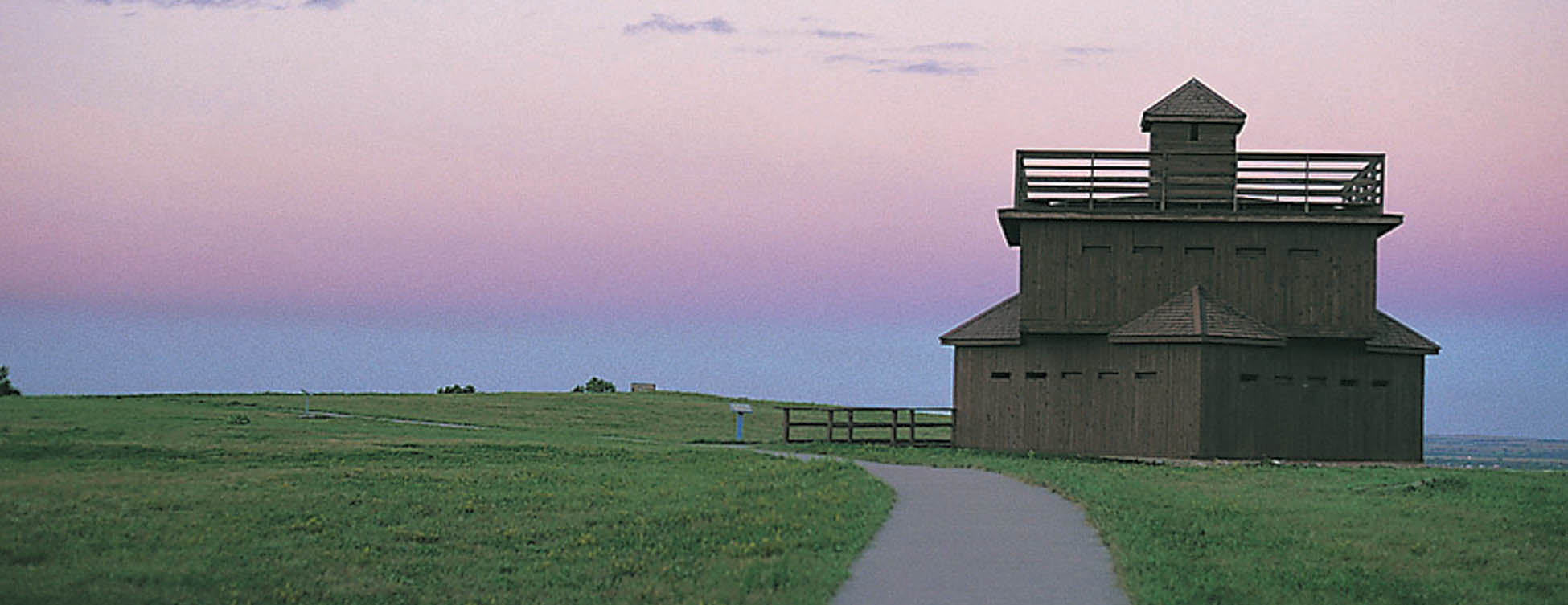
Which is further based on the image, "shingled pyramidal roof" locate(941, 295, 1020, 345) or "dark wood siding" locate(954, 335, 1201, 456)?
"shingled pyramidal roof" locate(941, 295, 1020, 345)

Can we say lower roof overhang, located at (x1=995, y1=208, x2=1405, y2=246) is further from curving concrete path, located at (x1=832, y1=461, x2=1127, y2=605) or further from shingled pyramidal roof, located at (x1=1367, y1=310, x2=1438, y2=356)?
curving concrete path, located at (x1=832, y1=461, x2=1127, y2=605)

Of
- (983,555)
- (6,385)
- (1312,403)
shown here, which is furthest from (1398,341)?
(6,385)

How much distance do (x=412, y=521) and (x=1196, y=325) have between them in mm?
20731

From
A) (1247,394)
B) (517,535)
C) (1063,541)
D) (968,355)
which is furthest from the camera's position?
(968,355)

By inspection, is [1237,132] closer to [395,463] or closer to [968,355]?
[968,355]

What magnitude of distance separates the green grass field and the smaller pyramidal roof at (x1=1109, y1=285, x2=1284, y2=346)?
3724 mm

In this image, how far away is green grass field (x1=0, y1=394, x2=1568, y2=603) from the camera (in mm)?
14117

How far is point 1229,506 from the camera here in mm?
21188

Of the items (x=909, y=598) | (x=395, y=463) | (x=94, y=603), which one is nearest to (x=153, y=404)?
(x=395, y=463)

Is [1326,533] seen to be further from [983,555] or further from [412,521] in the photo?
[412,521]

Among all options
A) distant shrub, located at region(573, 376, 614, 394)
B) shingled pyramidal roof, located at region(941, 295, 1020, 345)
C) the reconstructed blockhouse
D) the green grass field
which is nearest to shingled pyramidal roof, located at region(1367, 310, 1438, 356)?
the reconstructed blockhouse

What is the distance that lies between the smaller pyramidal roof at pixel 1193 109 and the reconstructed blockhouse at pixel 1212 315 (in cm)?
150

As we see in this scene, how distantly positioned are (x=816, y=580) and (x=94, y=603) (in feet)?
22.6

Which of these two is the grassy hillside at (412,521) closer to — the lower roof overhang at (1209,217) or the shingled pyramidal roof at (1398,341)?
the lower roof overhang at (1209,217)
